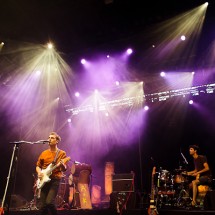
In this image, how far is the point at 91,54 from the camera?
479 inches

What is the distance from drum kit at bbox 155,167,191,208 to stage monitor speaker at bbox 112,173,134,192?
3.48 ft

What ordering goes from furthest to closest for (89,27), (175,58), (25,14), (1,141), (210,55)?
(1,141) < (175,58) < (210,55) < (89,27) < (25,14)

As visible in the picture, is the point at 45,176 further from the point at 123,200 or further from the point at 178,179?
the point at 178,179

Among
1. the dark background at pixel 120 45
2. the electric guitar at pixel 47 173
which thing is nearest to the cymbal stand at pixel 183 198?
the dark background at pixel 120 45

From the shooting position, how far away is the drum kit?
30.8ft

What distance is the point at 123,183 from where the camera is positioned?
8.93 meters

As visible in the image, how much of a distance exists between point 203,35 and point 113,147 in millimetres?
6978

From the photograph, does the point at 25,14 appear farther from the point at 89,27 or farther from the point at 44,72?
the point at 44,72

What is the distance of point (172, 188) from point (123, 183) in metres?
1.87

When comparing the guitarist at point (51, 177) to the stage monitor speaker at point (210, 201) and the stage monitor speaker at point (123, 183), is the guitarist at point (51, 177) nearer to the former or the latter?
the stage monitor speaker at point (123, 183)

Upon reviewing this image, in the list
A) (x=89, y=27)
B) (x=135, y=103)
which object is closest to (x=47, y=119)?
(x=135, y=103)

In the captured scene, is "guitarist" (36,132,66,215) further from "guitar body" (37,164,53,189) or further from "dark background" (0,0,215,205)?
"dark background" (0,0,215,205)

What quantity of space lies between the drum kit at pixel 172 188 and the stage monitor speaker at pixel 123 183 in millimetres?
1062

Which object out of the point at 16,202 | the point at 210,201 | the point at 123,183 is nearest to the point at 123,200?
the point at 123,183
